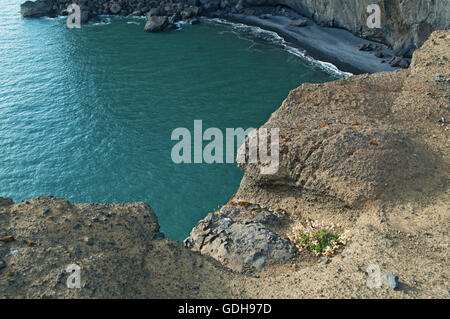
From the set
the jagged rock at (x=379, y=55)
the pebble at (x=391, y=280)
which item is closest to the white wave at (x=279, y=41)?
the jagged rock at (x=379, y=55)

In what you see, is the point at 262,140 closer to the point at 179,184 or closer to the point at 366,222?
the point at 366,222

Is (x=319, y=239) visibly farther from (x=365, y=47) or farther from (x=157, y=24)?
(x=157, y=24)

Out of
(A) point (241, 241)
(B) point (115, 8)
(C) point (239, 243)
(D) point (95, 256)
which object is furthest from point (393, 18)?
(B) point (115, 8)

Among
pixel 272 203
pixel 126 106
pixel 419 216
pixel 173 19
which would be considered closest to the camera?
pixel 419 216

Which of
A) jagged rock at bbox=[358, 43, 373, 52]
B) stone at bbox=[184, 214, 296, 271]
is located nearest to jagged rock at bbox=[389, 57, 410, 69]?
jagged rock at bbox=[358, 43, 373, 52]

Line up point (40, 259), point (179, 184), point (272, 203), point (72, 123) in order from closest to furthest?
point (40, 259) → point (272, 203) → point (179, 184) → point (72, 123)

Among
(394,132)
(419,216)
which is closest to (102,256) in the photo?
(419,216)
